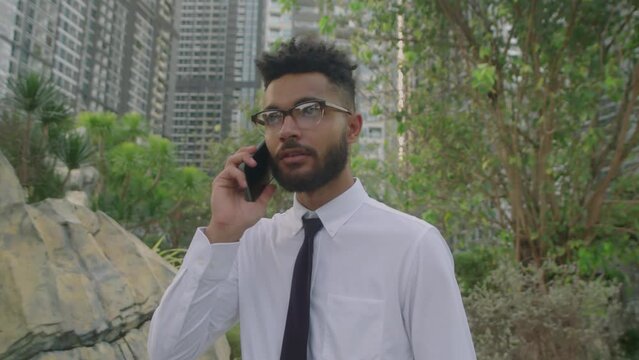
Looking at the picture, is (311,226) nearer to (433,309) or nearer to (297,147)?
(297,147)

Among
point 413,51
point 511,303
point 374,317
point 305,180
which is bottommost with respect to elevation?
point 511,303

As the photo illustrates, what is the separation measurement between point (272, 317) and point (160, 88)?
1510 centimetres

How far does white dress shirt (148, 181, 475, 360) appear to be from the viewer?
1.24 m

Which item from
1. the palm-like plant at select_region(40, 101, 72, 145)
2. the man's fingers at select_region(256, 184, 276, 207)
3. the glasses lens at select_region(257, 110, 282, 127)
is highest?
the palm-like plant at select_region(40, 101, 72, 145)

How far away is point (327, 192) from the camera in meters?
1.47

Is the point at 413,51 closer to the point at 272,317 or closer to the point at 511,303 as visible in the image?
the point at 511,303

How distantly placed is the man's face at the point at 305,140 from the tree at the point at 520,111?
3782 mm

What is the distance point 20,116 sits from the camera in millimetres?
7293

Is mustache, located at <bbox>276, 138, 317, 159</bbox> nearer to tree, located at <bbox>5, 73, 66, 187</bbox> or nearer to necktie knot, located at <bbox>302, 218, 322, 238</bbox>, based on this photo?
necktie knot, located at <bbox>302, 218, 322, 238</bbox>

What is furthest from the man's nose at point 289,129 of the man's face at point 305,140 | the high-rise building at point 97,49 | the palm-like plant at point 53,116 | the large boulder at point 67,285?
the palm-like plant at point 53,116

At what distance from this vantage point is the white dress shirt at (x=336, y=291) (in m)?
1.24

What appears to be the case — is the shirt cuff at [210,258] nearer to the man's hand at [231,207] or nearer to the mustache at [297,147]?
the man's hand at [231,207]

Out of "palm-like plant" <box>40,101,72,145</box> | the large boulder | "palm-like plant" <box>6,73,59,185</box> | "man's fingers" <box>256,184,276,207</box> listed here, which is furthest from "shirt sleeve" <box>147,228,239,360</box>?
"palm-like plant" <box>40,101,72,145</box>

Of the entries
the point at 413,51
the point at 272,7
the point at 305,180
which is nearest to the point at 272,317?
the point at 305,180
